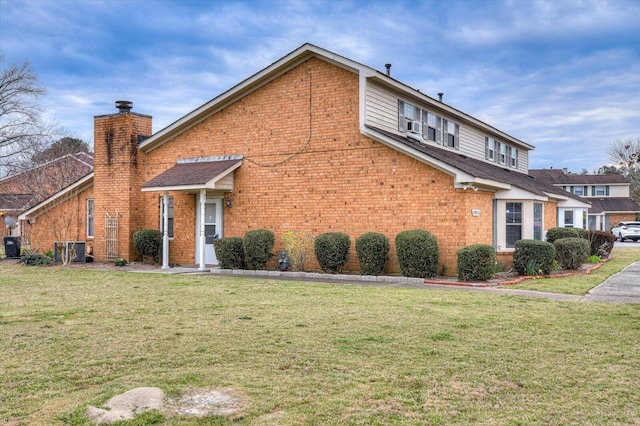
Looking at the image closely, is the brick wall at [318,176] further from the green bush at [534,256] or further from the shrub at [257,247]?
the green bush at [534,256]

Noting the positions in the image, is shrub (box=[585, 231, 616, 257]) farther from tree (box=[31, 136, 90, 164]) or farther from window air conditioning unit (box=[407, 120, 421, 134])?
tree (box=[31, 136, 90, 164])

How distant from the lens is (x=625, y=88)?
28.3 metres

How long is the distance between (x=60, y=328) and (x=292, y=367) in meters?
4.09

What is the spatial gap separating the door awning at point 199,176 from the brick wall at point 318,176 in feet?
1.14

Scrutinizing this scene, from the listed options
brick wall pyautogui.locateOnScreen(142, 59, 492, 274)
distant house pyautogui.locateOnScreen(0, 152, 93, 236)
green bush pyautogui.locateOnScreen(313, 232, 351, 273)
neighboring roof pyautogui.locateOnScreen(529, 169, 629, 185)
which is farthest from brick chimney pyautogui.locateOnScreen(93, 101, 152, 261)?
neighboring roof pyautogui.locateOnScreen(529, 169, 629, 185)

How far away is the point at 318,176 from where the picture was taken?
57.6ft

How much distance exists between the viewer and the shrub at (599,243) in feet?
81.1

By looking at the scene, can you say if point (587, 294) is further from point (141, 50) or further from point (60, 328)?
point (141, 50)

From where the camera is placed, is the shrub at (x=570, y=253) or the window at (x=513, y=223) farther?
the window at (x=513, y=223)

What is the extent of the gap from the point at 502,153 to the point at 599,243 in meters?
6.22

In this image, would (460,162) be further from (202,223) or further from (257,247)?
(202,223)

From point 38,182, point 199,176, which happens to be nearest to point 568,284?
point 199,176

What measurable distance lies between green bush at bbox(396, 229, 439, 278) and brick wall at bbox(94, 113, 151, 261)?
10.3 meters

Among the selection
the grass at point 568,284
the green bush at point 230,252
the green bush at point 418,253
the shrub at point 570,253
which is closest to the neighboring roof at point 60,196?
the green bush at point 230,252
